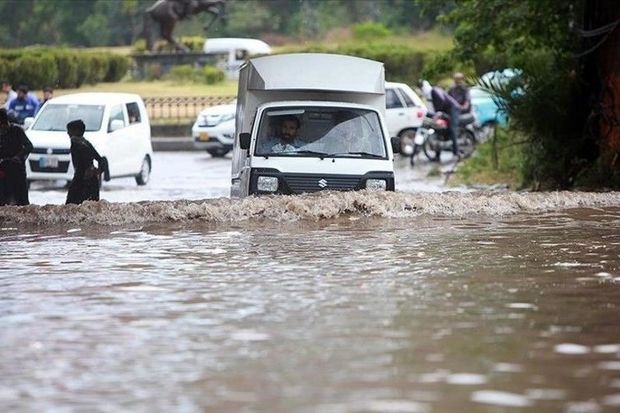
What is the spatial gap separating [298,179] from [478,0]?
9.81 metres

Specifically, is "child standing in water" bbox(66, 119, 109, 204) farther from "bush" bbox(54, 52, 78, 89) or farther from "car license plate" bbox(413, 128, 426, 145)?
"bush" bbox(54, 52, 78, 89)

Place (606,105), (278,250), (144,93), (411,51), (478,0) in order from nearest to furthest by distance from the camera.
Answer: (278,250) < (606,105) < (478,0) < (144,93) < (411,51)

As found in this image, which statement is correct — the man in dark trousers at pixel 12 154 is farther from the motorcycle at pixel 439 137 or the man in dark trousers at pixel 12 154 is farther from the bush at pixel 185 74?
the bush at pixel 185 74

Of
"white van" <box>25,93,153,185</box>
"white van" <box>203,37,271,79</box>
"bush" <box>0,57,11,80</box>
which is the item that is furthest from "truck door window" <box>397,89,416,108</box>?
"white van" <box>203,37,271,79</box>

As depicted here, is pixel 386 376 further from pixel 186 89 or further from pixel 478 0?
pixel 186 89

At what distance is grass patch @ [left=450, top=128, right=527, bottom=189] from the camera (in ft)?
91.3

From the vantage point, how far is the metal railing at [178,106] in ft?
156

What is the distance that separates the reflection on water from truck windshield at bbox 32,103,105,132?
13.4m

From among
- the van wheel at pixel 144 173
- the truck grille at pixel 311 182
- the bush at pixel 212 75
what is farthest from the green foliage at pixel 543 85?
the bush at pixel 212 75

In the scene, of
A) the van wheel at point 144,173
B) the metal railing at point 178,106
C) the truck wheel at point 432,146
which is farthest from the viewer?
the metal railing at point 178,106

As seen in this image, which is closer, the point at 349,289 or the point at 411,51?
the point at 349,289

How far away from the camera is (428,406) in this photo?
7.45 metres

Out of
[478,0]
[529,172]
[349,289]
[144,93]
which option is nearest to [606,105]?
[529,172]

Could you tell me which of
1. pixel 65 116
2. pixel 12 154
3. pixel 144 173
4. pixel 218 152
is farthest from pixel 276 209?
pixel 218 152
